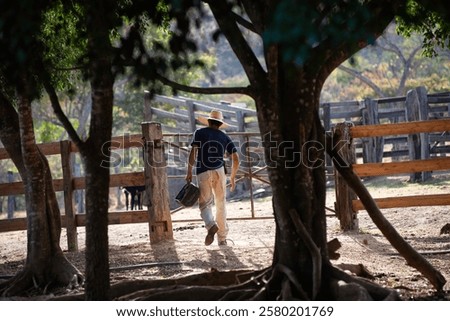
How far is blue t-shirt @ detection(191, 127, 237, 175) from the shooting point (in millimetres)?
12180

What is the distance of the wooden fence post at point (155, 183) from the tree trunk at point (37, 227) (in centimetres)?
326

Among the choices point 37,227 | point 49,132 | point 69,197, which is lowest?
point 37,227

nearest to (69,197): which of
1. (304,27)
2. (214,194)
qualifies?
(214,194)

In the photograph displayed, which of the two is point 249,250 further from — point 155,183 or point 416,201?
point 416,201

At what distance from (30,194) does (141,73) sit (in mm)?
3118

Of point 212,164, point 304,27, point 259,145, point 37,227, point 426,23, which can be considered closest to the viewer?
point 304,27

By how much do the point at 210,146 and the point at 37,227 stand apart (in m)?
3.26

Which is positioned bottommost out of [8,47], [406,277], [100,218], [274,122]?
[406,277]

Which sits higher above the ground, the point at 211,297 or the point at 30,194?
the point at 30,194

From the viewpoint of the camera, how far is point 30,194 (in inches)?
373

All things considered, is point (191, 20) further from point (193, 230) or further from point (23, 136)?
point (193, 230)

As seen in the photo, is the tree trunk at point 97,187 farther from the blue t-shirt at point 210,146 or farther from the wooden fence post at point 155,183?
the wooden fence post at point 155,183

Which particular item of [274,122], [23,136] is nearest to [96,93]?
[274,122]

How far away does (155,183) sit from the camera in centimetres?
1314
